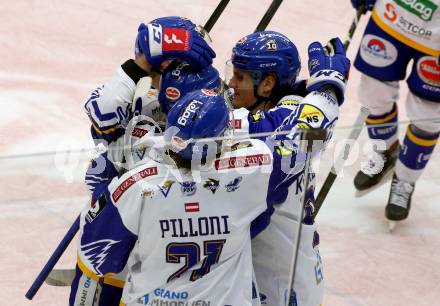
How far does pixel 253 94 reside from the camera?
7.43ft

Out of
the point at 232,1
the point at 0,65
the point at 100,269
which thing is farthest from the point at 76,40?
the point at 100,269

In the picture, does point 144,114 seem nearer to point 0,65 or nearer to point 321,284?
point 321,284

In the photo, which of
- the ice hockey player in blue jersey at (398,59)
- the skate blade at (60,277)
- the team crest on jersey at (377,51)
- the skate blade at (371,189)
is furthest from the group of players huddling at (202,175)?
the team crest on jersey at (377,51)

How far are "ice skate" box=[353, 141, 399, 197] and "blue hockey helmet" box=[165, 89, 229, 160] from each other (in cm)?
35

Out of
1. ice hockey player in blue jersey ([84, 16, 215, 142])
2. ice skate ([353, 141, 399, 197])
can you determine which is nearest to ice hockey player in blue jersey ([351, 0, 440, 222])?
ice skate ([353, 141, 399, 197])

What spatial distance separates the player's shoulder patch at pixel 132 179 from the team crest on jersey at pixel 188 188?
0.19 feet

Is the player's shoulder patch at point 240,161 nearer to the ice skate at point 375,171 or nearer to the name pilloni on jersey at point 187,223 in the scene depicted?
the name pilloni on jersey at point 187,223

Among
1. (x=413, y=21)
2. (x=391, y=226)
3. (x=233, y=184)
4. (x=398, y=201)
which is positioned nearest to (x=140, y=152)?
(x=233, y=184)

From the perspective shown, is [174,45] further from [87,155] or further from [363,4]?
[363,4]

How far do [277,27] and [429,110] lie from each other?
156 centimetres

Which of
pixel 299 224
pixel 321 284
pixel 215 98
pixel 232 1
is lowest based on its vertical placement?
pixel 232 1

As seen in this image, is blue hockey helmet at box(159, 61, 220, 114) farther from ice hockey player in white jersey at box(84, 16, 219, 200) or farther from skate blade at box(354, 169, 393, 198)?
skate blade at box(354, 169, 393, 198)

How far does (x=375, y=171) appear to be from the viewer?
1.97 meters

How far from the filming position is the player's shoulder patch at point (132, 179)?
1796 mm
